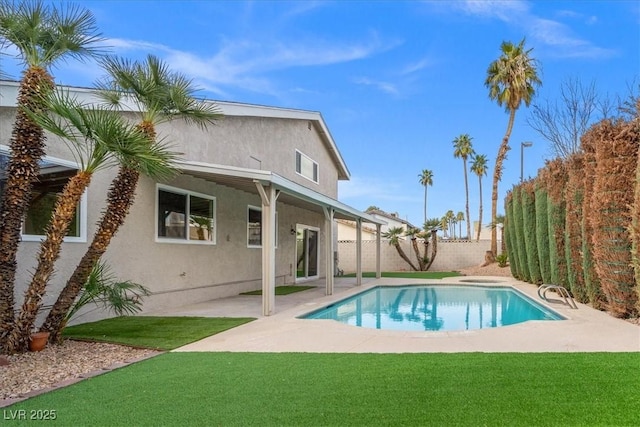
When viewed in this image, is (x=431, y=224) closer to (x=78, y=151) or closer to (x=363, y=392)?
(x=78, y=151)

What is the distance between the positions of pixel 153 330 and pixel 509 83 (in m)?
26.2

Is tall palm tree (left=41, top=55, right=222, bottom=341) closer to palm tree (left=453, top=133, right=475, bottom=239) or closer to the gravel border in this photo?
the gravel border

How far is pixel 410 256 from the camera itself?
30.6 m

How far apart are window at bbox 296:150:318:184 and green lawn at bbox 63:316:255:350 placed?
11.0 m

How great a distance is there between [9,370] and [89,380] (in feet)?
4.47

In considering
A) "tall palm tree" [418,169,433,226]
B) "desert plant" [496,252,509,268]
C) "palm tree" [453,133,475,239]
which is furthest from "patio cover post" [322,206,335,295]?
"tall palm tree" [418,169,433,226]

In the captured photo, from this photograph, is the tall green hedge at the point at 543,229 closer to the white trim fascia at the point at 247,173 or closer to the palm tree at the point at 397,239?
the white trim fascia at the point at 247,173

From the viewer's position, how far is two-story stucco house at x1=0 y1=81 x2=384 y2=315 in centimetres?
905

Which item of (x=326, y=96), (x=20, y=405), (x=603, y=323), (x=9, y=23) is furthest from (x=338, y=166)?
(x=20, y=405)

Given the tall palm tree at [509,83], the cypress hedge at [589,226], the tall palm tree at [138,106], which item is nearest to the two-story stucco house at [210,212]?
the tall palm tree at [138,106]

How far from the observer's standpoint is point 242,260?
1576 centimetres

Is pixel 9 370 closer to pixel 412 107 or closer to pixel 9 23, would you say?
pixel 9 23

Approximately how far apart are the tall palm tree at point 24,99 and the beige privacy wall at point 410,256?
79.5 feet

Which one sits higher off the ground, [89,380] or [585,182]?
[585,182]
